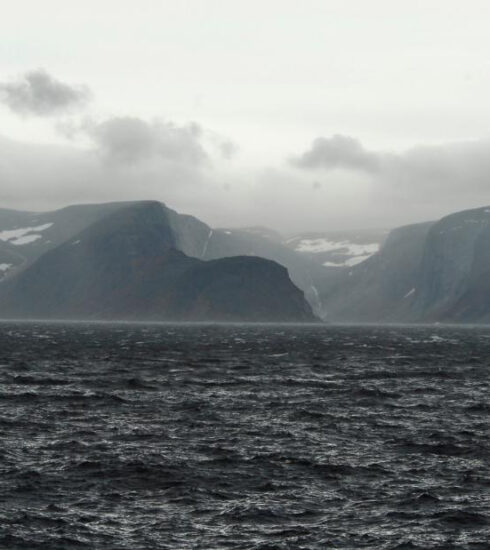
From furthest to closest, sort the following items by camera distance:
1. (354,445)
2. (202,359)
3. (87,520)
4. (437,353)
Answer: (437,353) → (202,359) → (354,445) → (87,520)

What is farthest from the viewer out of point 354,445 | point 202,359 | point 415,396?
point 202,359

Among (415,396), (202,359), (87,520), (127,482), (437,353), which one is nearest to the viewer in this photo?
(87,520)

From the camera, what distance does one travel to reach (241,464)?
44.3m

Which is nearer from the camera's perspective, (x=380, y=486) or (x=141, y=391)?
(x=380, y=486)

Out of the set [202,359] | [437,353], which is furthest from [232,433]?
[437,353]

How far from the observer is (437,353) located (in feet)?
484

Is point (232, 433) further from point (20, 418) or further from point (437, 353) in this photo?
point (437, 353)

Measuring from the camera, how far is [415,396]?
7456 centimetres

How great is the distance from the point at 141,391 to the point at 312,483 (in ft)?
117

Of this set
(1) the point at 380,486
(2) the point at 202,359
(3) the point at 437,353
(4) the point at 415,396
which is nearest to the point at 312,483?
(1) the point at 380,486

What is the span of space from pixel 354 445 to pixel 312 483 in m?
9.59

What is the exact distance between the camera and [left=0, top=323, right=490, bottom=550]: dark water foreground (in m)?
32.9

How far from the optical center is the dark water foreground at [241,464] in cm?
3288

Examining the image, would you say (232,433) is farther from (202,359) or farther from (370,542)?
(202,359)
